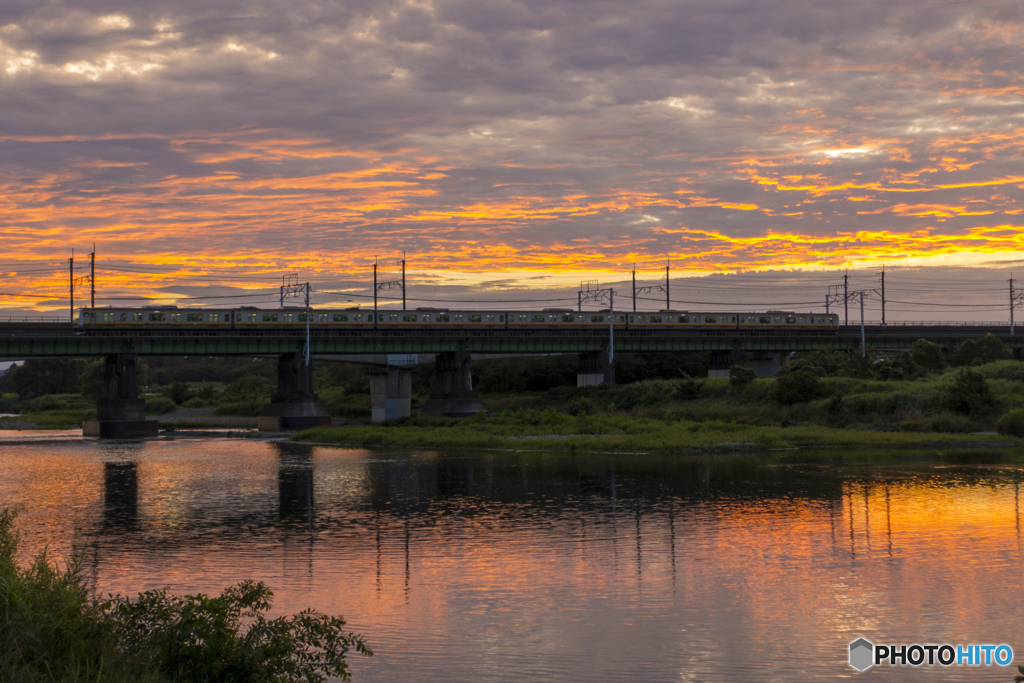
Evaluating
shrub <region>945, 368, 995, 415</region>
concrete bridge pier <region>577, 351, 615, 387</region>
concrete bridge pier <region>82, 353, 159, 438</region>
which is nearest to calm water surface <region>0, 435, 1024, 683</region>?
shrub <region>945, 368, 995, 415</region>

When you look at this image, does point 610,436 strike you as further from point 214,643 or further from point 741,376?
point 214,643

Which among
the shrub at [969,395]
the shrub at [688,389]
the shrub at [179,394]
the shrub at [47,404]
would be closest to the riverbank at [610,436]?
the shrub at [969,395]

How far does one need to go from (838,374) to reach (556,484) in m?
51.7

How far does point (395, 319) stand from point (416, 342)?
4.58 meters

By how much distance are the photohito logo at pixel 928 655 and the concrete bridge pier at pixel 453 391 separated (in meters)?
77.5

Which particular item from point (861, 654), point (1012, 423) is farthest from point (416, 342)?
point (861, 654)

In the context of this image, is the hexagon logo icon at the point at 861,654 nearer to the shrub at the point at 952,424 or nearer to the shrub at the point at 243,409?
the shrub at the point at 952,424

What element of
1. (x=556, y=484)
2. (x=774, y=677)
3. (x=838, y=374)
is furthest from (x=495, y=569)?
(x=838, y=374)

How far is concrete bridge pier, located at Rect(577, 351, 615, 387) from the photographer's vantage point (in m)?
110

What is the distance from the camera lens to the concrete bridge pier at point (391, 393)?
108 meters

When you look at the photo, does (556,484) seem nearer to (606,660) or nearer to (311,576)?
(311,576)

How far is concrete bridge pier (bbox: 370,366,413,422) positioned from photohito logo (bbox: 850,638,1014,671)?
301ft

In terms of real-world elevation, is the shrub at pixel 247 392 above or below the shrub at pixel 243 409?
above

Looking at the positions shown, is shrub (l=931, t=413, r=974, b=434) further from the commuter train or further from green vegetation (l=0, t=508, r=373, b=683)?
green vegetation (l=0, t=508, r=373, b=683)
